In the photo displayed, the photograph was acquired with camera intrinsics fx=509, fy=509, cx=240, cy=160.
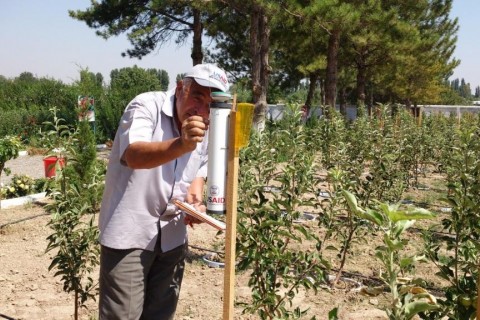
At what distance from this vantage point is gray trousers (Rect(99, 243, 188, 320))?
2039 mm

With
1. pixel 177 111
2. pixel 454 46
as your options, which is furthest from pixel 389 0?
pixel 454 46

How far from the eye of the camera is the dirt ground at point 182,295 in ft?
11.9

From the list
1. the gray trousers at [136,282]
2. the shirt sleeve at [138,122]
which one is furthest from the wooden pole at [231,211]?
the gray trousers at [136,282]

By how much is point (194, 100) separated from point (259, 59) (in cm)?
1126

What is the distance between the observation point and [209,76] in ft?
5.90

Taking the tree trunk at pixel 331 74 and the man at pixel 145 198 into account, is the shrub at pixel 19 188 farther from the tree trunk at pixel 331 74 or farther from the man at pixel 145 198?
the tree trunk at pixel 331 74

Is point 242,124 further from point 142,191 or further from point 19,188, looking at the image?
point 19,188

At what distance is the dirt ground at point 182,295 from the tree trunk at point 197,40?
Answer: 12.3m

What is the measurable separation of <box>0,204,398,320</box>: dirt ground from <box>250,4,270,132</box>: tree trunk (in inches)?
315

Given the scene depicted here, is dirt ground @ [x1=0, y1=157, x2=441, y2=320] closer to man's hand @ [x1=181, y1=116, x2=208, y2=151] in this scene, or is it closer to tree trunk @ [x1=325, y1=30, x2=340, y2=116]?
man's hand @ [x1=181, y1=116, x2=208, y2=151]

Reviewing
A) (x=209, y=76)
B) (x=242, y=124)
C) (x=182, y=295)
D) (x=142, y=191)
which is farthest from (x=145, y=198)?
(x=182, y=295)

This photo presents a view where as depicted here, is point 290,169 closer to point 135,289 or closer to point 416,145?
point 135,289

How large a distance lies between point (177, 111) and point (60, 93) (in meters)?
22.0

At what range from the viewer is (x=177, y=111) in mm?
1989
